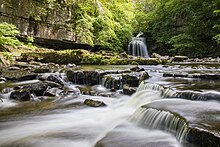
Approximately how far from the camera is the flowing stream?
3322 millimetres

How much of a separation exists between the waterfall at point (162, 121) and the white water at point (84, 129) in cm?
11

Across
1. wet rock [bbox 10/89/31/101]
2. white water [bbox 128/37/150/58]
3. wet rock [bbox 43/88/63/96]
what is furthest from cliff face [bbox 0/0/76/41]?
wet rock [bbox 10/89/31/101]

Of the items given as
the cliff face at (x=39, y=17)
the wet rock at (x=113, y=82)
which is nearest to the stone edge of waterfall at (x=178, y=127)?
the wet rock at (x=113, y=82)

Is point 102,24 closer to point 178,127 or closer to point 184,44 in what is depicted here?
point 184,44

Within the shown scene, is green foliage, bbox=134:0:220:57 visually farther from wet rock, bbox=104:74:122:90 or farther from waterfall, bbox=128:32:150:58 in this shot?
wet rock, bbox=104:74:122:90

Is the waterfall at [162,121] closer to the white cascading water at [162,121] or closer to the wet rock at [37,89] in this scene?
the white cascading water at [162,121]

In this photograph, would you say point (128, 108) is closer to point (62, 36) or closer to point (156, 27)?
point (62, 36)

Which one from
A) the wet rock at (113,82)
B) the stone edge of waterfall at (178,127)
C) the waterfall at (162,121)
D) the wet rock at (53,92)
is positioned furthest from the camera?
the wet rock at (113,82)

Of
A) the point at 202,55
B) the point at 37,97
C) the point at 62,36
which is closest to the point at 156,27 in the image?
the point at 202,55

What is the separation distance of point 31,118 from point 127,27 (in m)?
19.1

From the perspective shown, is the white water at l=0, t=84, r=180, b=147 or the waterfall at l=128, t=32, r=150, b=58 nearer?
the white water at l=0, t=84, r=180, b=147

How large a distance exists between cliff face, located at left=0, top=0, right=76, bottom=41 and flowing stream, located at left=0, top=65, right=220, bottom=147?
34.6ft

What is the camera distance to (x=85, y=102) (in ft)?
18.7

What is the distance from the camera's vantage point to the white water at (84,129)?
3.39 m
